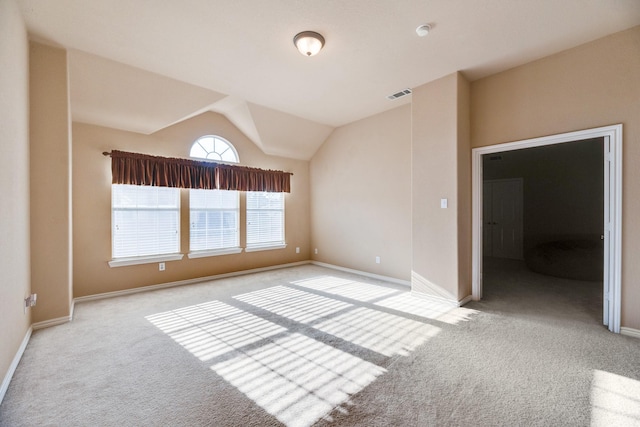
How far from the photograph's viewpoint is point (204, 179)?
4797 millimetres

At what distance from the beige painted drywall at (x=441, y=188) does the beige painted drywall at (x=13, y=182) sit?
410 centimetres

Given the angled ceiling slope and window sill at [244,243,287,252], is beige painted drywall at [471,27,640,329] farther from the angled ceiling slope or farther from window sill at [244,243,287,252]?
window sill at [244,243,287,252]

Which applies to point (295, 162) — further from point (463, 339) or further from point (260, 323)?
point (463, 339)

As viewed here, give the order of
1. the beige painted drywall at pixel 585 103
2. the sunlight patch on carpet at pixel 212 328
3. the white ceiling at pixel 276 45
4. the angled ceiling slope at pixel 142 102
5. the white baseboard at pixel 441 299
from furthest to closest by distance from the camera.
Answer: the white baseboard at pixel 441 299, the angled ceiling slope at pixel 142 102, the beige painted drywall at pixel 585 103, the sunlight patch on carpet at pixel 212 328, the white ceiling at pixel 276 45

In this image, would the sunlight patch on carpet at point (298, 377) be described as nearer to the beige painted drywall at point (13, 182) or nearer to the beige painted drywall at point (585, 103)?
the beige painted drywall at point (13, 182)

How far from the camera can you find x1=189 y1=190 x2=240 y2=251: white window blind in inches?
190

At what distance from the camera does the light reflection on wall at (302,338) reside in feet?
6.15

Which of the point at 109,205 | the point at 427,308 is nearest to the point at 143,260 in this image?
the point at 109,205

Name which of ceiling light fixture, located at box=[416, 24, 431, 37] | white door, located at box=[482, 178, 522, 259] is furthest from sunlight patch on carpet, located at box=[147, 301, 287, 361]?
white door, located at box=[482, 178, 522, 259]

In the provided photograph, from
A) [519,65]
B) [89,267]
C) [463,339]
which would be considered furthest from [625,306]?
[89,267]

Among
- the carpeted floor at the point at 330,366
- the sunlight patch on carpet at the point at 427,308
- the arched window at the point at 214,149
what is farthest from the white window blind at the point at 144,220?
the sunlight patch on carpet at the point at 427,308

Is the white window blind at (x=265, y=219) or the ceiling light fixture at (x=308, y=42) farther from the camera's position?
the white window blind at (x=265, y=219)

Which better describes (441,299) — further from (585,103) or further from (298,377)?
(585,103)

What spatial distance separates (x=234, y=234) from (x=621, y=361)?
5.19m
